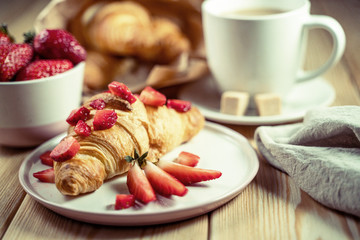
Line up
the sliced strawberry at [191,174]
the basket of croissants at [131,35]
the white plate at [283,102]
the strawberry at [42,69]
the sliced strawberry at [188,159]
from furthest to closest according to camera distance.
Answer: the basket of croissants at [131,35]
the white plate at [283,102]
the strawberry at [42,69]
the sliced strawberry at [188,159]
the sliced strawberry at [191,174]

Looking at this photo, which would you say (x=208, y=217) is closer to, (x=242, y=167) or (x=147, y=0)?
(x=242, y=167)

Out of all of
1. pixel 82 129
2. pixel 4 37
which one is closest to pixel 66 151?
pixel 82 129

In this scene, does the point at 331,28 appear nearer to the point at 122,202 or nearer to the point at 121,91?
the point at 121,91

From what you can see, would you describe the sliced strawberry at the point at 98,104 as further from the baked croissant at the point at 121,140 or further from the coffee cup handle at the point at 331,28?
the coffee cup handle at the point at 331,28

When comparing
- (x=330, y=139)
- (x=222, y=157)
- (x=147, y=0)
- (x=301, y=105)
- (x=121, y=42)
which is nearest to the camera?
(x=330, y=139)

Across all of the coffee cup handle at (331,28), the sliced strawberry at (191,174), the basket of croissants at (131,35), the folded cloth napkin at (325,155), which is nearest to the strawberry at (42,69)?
the basket of croissants at (131,35)

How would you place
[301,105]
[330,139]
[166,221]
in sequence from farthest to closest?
[301,105], [330,139], [166,221]

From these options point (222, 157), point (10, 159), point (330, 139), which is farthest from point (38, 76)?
point (330, 139)
